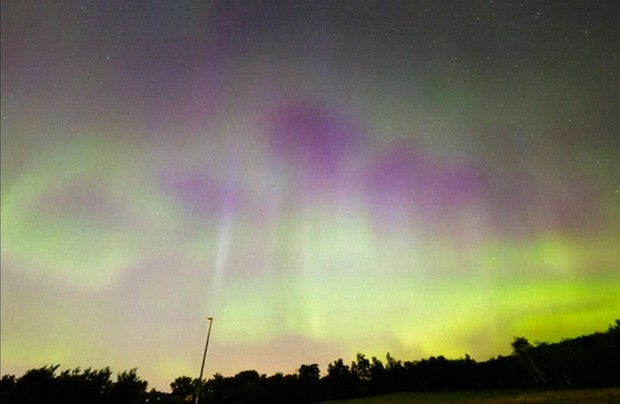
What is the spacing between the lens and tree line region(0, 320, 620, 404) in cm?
6381

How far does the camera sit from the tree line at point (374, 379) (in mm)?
63812

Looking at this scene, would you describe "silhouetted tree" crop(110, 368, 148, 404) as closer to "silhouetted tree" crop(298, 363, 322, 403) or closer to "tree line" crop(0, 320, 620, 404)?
"tree line" crop(0, 320, 620, 404)

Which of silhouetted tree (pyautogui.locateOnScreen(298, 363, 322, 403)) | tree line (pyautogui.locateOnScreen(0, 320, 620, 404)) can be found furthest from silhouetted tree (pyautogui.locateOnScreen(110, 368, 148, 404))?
silhouetted tree (pyautogui.locateOnScreen(298, 363, 322, 403))

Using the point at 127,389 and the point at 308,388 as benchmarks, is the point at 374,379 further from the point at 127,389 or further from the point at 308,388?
the point at 127,389

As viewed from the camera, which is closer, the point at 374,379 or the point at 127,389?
the point at 127,389

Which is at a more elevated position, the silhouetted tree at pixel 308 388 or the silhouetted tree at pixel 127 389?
the silhouetted tree at pixel 308 388

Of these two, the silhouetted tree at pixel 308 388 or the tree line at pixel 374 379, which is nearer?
the tree line at pixel 374 379

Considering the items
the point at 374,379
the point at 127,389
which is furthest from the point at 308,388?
the point at 127,389

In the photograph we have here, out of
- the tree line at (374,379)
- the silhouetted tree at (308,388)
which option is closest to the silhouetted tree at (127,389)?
the tree line at (374,379)

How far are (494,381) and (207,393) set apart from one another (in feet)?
313

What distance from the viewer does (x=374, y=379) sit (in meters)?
133

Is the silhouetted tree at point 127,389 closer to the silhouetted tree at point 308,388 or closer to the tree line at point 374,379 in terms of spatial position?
the tree line at point 374,379

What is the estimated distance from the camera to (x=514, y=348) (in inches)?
5349

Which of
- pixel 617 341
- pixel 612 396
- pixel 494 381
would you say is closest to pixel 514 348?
→ pixel 494 381
